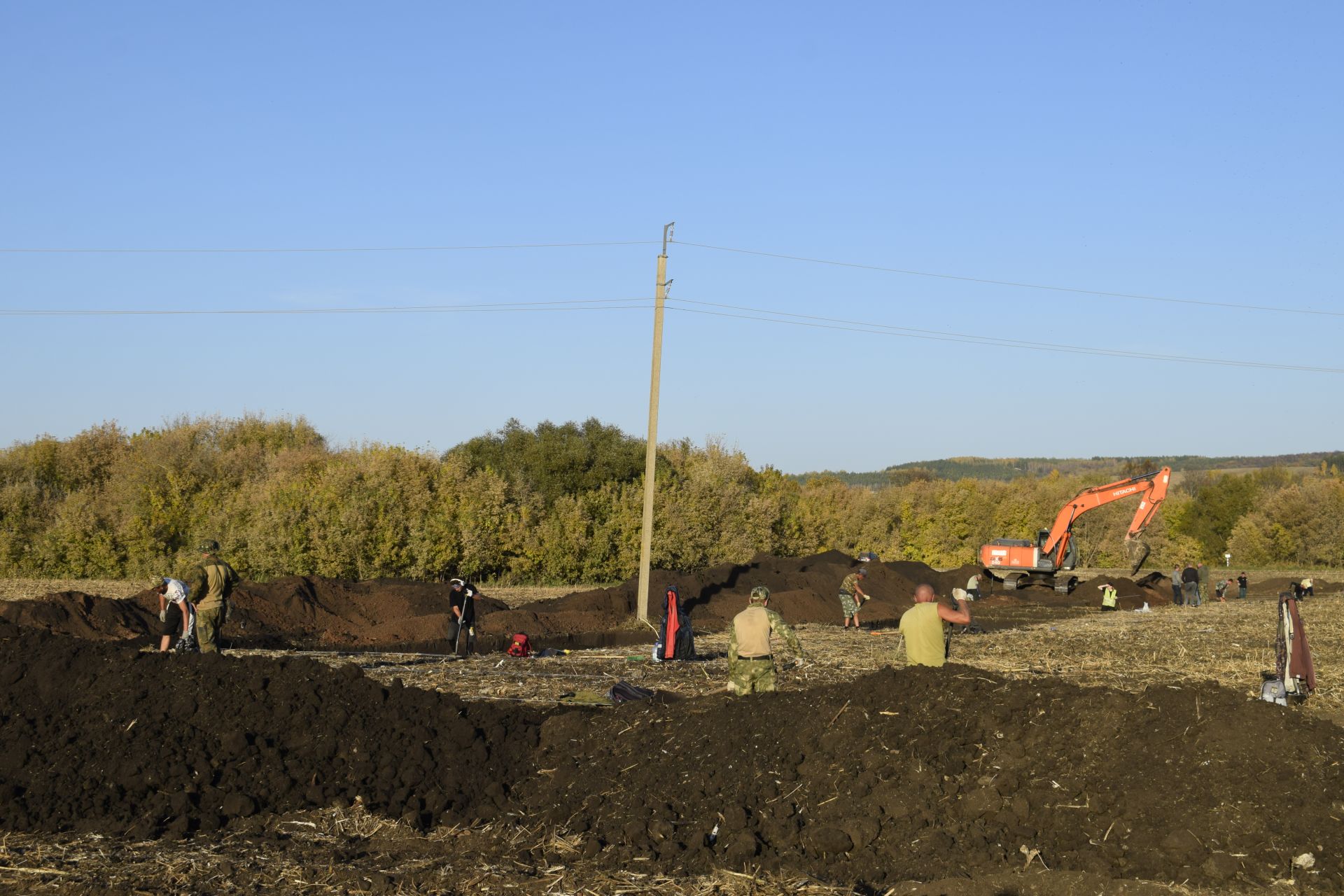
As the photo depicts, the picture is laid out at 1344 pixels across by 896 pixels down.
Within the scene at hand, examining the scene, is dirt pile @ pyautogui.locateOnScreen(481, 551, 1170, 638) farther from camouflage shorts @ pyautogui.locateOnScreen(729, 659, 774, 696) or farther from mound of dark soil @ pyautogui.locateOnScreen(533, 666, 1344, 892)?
mound of dark soil @ pyautogui.locateOnScreen(533, 666, 1344, 892)

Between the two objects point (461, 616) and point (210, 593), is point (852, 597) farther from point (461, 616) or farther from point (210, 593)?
point (210, 593)

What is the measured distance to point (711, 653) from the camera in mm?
20031

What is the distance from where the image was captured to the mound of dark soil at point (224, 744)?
29.0 feet

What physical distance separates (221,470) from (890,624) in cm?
3255

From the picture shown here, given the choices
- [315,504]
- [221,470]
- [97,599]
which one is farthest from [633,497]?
[97,599]

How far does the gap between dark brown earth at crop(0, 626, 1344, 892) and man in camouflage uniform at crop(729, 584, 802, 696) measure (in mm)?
996

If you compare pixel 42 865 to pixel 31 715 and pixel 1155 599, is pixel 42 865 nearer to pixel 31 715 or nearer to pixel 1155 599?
pixel 31 715

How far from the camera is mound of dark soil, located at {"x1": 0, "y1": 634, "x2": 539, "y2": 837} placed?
8844 mm

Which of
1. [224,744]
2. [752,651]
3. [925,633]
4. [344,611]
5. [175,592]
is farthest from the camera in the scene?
[344,611]

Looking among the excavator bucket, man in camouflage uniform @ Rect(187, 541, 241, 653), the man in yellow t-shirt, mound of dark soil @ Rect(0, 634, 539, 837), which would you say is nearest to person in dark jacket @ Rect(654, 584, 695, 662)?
mound of dark soil @ Rect(0, 634, 539, 837)

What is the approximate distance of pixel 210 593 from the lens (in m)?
14.2

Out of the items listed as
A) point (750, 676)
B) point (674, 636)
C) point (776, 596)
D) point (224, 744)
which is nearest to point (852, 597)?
point (776, 596)

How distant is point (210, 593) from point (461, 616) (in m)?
5.24

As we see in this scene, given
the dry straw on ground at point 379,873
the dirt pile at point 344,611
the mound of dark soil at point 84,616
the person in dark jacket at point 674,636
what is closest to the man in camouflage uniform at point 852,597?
the dirt pile at point 344,611
